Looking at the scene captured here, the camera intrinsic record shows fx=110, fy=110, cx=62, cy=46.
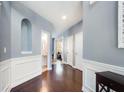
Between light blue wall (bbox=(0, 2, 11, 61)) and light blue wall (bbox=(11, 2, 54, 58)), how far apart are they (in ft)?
0.64

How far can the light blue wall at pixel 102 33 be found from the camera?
1.87 m

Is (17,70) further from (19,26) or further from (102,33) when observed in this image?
(102,33)

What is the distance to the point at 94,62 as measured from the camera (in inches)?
98.3

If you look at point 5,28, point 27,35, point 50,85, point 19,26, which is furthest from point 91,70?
point 27,35

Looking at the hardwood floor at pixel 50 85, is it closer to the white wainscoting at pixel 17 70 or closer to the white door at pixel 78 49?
the white wainscoting at pixel 17 70

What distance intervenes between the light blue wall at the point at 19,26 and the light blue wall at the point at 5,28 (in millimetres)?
194

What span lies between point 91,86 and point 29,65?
93.2 inches

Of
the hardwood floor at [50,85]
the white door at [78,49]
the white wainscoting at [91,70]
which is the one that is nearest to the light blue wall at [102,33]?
the white wainscoting at [91,70]

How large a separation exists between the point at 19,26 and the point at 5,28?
727 mm

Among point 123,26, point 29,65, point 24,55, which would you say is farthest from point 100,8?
point 29,65

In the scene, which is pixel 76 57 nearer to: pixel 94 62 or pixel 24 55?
pixel 24 55

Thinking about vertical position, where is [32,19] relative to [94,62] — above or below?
above

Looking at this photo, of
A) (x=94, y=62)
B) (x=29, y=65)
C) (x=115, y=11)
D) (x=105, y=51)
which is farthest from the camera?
(x=29, y=65)

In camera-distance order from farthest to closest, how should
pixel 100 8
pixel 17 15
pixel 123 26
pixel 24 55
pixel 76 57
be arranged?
1. pixel 76 57
2. pixel 24 55
3. pixel 17 15
4. pixel 100 8
5. pixel 123 26
